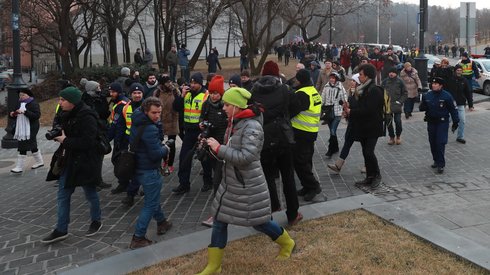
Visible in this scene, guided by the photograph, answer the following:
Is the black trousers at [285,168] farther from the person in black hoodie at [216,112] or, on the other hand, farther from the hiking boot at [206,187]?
the hiking boot at [206,187]

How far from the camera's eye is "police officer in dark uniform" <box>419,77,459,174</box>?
8.23 metres

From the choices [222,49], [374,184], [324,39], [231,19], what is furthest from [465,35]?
[324,39]

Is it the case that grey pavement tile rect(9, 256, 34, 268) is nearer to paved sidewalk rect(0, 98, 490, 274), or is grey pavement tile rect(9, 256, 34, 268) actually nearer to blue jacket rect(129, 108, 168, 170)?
paved sidewalk rect(0, 98, 490, 274)

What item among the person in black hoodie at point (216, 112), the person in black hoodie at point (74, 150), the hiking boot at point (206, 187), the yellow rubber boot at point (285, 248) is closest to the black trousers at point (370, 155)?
the person in black hoodie at point (216, 112)

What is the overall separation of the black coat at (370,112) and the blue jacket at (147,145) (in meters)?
3.07

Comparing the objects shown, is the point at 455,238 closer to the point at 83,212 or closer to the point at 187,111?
the point at 187,111

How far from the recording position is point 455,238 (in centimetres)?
524

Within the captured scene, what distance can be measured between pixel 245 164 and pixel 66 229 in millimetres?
2546

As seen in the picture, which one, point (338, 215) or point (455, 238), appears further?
point (338, 215)

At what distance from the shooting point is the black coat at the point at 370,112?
7.18 metres

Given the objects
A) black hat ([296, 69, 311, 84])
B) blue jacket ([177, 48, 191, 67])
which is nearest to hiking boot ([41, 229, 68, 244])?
black hat ([296, 69, 311, 84])

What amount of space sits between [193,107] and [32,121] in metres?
3.52

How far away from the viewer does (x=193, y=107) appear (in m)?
7.36

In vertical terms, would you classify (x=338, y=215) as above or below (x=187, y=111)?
below
